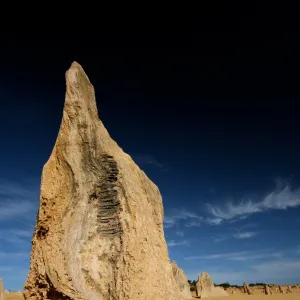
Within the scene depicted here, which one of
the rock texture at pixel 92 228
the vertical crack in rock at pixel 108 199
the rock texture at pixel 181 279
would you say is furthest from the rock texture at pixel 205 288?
the vertical crack in rock at pixel 108 199

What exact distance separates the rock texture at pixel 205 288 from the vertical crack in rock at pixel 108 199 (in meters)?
37.3

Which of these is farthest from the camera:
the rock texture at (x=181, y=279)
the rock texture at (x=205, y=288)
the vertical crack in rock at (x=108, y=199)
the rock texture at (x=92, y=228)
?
the rock texture at (x=205, y=288)

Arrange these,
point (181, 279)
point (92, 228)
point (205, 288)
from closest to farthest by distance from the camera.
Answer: point (92, 228), point (181, 279), point (205, 288)

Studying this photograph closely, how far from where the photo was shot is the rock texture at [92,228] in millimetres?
8359

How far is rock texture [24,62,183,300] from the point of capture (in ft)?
27.4

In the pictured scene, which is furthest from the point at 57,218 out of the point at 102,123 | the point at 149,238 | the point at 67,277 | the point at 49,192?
the point at 102,123

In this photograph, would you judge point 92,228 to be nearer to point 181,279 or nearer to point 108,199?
point 108,199

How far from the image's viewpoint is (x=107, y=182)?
908 centimetres

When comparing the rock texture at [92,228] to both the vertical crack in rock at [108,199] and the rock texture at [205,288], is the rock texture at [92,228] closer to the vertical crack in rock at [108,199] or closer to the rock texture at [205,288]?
the vertical crack in rock at [108,199]

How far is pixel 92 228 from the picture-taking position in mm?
8891

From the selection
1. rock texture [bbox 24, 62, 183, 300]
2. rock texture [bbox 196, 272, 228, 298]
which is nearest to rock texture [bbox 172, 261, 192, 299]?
rock texture [bbox 196, 272, 228, 298]

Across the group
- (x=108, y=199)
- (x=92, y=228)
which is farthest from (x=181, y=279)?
(x=108, y=199)

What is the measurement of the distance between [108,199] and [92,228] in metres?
0.78

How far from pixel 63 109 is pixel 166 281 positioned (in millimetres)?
5298
